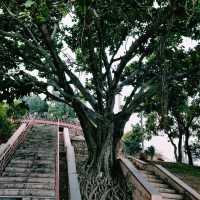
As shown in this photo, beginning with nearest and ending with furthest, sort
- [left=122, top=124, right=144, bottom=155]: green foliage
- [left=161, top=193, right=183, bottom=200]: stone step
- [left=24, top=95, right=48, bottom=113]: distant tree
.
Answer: [left=161, top=193, right=183, bottom=200]: stone step, [left=122, top=124, right=144, bottom=155]: green foliage, [left=24, top=95, right=48, bottom=113]: distant tree

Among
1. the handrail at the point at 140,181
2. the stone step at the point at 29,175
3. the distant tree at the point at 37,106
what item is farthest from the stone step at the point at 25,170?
the distant tree at the point at 37,106

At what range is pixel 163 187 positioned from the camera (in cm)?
1357

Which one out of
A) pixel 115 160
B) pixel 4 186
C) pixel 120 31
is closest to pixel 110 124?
pixel 115 160

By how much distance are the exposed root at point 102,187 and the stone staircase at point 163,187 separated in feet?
3.77

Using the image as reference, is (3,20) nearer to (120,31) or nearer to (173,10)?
(120,31)

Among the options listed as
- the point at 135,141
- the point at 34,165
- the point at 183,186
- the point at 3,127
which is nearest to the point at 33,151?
the point at 34,165

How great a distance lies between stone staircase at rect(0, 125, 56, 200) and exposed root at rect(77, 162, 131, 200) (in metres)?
1.13

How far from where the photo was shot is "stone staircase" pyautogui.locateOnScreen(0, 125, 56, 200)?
1102 cm

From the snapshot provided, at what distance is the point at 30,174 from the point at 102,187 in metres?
2.56

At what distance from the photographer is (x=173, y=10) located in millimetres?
8438

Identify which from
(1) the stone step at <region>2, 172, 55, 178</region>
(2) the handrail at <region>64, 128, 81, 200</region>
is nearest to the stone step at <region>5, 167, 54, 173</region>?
(1) the stone step at <region>2, 172, 55, 178</region>

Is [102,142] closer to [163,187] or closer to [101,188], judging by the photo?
[101,188]

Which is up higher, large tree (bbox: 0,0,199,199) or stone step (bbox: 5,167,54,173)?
large tree (bbox: 0,0,199,199)

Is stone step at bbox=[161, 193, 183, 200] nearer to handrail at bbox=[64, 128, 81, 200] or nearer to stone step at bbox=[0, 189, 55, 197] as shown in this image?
handrail at bbox=[64, 128, 81, 200]
